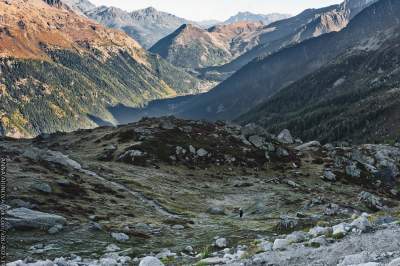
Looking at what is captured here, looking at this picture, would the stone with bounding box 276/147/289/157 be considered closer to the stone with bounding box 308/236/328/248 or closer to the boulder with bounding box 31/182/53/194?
the boulder with bounding box 31/182/53/194

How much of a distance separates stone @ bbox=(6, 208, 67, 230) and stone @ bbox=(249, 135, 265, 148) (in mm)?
78851

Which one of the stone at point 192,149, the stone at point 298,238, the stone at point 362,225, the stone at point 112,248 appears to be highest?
the stone at point 192,149

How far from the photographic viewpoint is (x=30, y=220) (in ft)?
112

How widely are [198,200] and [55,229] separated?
36.2m

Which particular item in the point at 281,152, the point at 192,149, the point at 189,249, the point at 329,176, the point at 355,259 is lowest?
the point at 189,249

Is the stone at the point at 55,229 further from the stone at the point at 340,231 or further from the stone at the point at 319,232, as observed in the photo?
the stone at the point at 340,231

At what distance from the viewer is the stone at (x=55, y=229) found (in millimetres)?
33400

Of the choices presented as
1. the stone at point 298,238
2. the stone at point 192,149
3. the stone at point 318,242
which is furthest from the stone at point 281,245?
the stone at point 192,149

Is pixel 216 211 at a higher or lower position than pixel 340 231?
lower

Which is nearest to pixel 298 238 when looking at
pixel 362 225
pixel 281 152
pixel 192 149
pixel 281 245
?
pixel 281 245

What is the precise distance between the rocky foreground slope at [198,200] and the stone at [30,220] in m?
0.08

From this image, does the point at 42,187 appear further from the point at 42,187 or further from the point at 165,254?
the point at 165,254

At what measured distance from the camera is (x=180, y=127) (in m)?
114

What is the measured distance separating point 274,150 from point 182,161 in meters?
26.5
